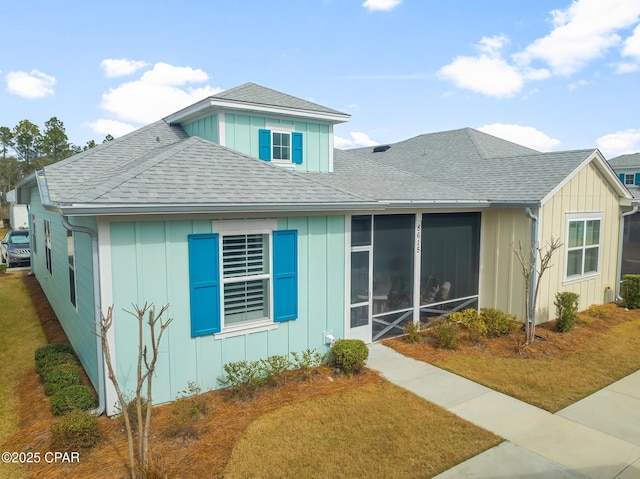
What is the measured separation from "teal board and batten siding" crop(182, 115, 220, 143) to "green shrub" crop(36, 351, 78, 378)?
544 centimetres

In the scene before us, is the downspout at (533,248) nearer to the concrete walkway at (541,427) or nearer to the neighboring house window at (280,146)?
the concrete walkway at (541,427)

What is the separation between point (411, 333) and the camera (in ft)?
31.8

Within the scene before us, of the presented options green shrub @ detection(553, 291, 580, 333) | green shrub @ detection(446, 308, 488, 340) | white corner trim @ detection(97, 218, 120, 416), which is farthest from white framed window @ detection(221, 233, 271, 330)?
green shrub @ detection(553, 291, 580, 333)

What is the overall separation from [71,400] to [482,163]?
12516 mm

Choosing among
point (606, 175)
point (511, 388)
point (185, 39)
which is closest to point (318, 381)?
point (511, 388)

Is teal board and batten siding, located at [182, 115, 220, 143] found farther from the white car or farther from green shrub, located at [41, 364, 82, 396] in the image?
the white car

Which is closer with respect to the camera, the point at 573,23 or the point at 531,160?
the point at 531,160

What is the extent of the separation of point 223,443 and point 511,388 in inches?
187

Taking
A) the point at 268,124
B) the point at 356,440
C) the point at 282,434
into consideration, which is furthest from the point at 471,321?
the point at 268,124

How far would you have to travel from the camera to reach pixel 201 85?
34188 millimetres

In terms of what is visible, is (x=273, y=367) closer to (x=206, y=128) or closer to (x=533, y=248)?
(x=206, y=128)

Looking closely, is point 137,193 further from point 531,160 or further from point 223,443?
point 531,160

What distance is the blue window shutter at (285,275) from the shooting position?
7.37 meters

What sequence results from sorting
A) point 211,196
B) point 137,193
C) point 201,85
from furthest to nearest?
point 201,85, point 211,196, point 137,193
